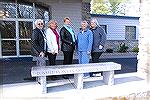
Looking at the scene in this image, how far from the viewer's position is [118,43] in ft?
60.3

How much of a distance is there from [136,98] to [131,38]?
47.6 ft

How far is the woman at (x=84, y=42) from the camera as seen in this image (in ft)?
20.9

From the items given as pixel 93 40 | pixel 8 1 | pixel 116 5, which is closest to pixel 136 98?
pixel 93 40

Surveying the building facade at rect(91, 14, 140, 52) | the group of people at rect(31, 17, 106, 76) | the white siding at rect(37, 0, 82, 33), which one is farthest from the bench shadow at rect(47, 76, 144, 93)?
the building facade at rect(91, 14, 140, 52)

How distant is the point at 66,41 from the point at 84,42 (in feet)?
1.51

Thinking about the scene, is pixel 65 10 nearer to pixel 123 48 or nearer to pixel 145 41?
pixel 123 48

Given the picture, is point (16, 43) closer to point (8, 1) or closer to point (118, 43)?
point (8, 1)

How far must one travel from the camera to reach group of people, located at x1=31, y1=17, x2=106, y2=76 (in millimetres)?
6051

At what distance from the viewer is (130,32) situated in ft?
64.2

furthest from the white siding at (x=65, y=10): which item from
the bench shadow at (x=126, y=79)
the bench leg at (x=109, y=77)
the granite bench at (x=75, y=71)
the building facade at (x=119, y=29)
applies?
the granite bench at (x=75, y=71)

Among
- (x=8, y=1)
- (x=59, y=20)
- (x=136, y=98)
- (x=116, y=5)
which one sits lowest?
(x=136, y=98)

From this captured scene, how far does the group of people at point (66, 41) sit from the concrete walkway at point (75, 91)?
779mm

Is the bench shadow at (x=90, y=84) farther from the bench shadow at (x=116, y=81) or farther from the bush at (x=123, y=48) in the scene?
the bush at (x=123, y=48)

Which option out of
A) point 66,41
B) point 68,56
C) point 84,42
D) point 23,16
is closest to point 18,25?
point 23,16
